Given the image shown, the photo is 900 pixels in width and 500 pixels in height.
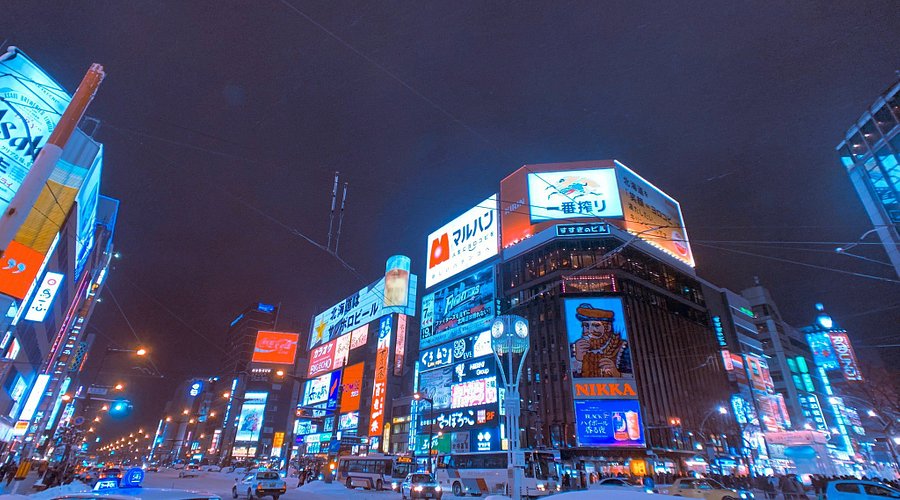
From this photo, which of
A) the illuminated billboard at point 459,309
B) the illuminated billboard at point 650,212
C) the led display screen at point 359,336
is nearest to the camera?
the illuminated billboard at point 459,309

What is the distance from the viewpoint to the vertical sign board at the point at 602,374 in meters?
42.3

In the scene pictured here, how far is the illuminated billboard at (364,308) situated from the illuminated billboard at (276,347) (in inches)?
464

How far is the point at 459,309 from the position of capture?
2277 inches

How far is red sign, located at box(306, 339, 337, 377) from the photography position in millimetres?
81613

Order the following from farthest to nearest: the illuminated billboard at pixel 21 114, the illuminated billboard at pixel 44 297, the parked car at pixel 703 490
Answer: the illuminated billboard at pixel 44 297
the illuminated billboard at pixel 21 114
the parked car at pixel 703 490

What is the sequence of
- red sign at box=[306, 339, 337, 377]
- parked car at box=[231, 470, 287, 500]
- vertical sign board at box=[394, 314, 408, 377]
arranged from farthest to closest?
red sign at box=[306, 339, 337, 377]
vertical sign board at box=[394, 314, 408, 377]
parked car at box=[231, 470, 287, 500]

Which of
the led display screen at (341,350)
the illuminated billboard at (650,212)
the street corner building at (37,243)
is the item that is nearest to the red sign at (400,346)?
A: the led display screen at (341,350)

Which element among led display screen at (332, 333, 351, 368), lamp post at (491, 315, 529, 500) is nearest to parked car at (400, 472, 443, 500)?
lamp post at (491, 315, 529, 500)

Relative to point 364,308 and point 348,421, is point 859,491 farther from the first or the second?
point 364,308

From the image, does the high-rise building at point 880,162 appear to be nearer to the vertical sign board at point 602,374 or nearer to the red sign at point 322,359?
the vertical sign board at point 602,374

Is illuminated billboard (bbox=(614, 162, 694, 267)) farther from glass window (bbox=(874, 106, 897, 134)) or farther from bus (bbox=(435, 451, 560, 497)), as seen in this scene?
bus (bbox=(435, 451, 560, 497))

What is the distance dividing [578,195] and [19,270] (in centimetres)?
5360

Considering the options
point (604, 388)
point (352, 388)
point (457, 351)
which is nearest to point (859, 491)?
point (604, 388)

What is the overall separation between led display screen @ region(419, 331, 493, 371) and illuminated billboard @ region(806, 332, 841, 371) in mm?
62555
